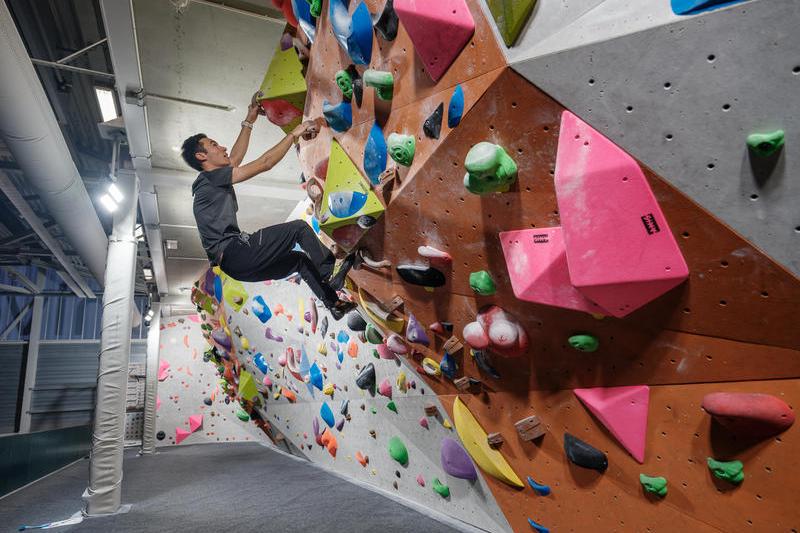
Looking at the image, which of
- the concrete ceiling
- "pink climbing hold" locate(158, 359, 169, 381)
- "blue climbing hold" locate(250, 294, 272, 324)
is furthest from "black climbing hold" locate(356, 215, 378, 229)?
"pink climbing hold" locate(158, 359, 169, 381)

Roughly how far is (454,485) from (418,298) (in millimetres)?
1490

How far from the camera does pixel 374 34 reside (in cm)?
184

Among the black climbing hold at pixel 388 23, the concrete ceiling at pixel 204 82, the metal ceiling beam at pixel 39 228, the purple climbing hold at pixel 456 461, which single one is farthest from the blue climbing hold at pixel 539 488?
the metal ceiling beam at pixel 39 228

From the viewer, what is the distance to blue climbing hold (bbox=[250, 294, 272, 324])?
504cm

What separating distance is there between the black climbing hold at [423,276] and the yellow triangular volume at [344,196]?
268 millimetres

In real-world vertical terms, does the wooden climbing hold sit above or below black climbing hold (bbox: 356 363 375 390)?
below

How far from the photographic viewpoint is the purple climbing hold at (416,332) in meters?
2.36

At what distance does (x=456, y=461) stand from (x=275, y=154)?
79.6 inches

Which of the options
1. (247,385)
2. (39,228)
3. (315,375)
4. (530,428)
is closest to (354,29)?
(530,428)

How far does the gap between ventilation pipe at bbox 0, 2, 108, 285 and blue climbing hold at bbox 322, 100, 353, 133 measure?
1782mm

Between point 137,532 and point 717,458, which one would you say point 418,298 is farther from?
point 137,532

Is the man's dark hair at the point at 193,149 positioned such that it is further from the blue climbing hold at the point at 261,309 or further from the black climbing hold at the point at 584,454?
the black climbing hold at the point at 584,454

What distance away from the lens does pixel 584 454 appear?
5.81 ft

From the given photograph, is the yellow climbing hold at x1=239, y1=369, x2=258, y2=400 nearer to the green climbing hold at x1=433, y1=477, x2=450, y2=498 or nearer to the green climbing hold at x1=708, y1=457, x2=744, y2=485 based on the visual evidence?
the green climbing hold at x1=433, y1=477, x2=450, y2=498
